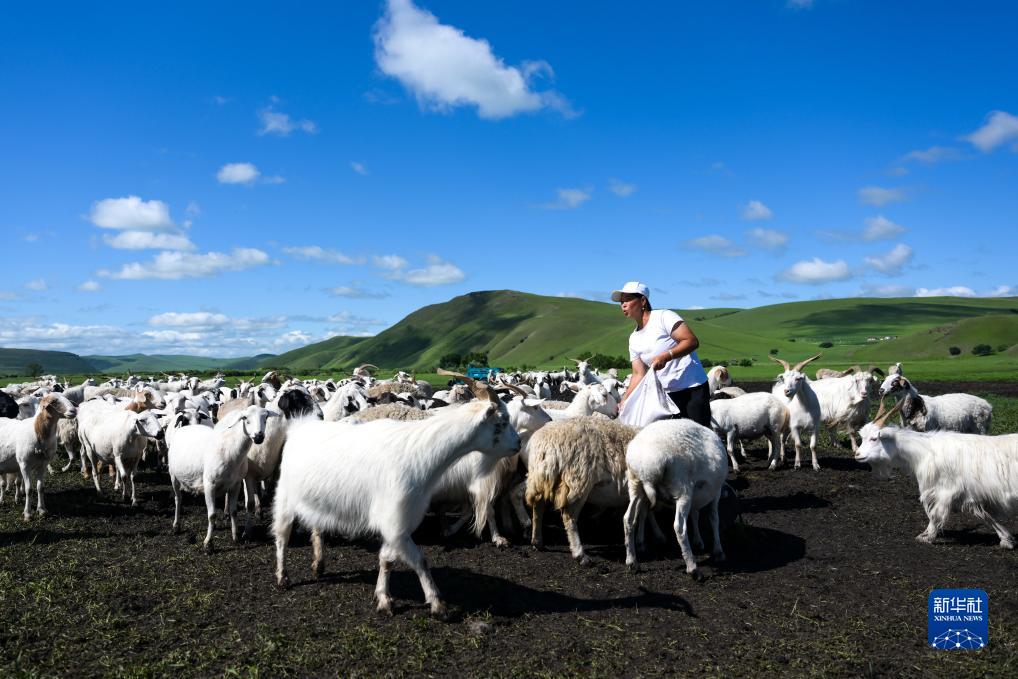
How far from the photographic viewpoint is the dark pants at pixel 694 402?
8.05 meters

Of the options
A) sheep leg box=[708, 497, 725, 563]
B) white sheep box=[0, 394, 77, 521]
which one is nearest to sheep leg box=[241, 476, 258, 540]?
white sheep box=[0, 394, 77, 521]

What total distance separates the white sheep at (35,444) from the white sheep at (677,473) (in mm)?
9145

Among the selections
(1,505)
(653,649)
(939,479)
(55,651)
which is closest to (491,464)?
(653,649)

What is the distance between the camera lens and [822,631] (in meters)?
5.45

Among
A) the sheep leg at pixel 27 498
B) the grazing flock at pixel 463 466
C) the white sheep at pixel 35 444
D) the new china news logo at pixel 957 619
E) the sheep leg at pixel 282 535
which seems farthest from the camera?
the white sheep at pixel 35 444

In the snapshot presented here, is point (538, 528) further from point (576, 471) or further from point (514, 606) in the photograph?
point (514, 606)

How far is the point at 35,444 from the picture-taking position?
9992 millimetres

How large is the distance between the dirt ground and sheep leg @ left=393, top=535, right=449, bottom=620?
0.53 feet

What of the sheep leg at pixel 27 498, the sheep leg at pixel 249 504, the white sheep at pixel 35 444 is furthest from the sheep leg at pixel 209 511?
the white sheep at pixel 35 444

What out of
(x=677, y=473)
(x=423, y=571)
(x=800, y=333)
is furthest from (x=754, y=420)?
(x=800, y=333)

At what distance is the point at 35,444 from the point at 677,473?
9.93m

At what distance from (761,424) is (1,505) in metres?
14.2

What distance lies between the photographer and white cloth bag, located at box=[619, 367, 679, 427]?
7883 mm

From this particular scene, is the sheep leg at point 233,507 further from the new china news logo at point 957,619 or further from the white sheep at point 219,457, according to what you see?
the new china news logo at point 957,619
